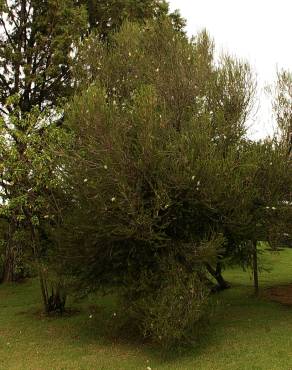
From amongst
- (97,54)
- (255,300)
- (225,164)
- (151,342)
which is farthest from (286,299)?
(97,54)

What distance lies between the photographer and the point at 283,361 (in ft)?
34.7

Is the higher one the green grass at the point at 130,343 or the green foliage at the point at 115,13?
the green foliage at the point at 115,13

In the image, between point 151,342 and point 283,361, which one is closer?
point 283,361

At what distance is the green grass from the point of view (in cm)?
1102

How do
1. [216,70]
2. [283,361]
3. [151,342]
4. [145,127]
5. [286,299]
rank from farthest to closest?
[286,299] < [216,70] < [151,342] < [145,127] < [283,361]

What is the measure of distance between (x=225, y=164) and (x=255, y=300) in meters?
8.01

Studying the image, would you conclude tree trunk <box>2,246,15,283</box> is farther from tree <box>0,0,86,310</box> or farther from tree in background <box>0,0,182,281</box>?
tree in background <box>0,0,182,281</box>

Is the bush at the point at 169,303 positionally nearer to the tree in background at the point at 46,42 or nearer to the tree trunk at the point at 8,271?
the tree in background at the point at 46,42

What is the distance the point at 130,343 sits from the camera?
43.1 ft

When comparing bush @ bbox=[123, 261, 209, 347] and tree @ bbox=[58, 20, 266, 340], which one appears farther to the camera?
tree @ bbox=[58, 20, 266, 340]

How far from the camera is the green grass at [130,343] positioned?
11016 mm

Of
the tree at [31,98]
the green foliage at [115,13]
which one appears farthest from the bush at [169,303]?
the green foliage at [115,13]

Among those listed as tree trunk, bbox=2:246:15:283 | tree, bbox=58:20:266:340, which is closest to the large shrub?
tree, bbox=58:20:266:340

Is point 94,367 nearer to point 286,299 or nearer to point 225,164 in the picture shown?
point 225,164
